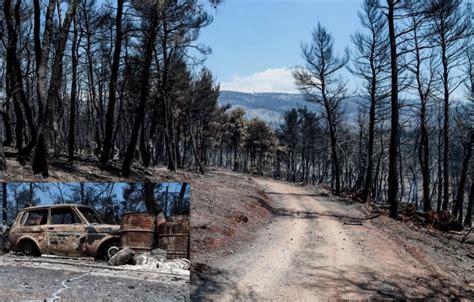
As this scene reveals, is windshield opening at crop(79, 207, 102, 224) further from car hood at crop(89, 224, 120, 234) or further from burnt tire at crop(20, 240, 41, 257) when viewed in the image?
burnt tire at crop(20, 240, 41, 257)

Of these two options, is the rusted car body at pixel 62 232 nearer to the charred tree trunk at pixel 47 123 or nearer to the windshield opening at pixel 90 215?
the windshield opening at pixel 90 215

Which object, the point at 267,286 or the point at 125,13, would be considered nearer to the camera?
the point at 267,286

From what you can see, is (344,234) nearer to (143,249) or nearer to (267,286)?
(267,286)

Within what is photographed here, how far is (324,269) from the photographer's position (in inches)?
398

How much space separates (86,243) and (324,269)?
7573 mm

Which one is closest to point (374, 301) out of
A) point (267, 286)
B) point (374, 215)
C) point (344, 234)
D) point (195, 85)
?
point (267, 286)

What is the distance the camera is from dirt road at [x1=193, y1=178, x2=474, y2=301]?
8430mm

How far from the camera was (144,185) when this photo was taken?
3602 mm

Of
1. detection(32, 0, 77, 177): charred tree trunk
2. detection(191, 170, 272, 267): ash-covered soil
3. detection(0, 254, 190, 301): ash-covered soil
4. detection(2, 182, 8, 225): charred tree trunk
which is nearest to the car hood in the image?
detection(0, 254, 190, 301): ash-covered soil

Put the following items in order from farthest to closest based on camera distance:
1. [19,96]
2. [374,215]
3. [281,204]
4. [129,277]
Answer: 1. [281,204]
2. [374,215]
3. [19,96]
4. [129,277]

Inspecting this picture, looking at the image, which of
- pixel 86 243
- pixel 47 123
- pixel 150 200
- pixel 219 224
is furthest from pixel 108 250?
pixel 219 224

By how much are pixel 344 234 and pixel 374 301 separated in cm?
598

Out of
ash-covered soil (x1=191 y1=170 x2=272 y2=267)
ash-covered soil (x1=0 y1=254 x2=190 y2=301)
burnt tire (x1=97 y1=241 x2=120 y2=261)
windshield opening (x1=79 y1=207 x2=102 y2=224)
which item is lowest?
ash-covered soil (x1=191 y1=170 x2=272 y2=267)

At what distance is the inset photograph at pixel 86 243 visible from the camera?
3199 mm
